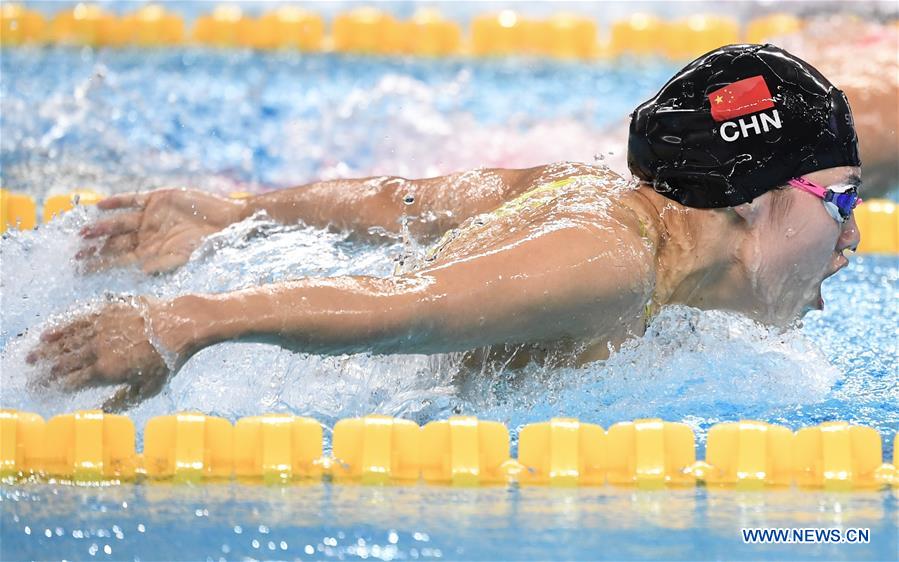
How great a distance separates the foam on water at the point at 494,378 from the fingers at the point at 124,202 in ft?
0.53

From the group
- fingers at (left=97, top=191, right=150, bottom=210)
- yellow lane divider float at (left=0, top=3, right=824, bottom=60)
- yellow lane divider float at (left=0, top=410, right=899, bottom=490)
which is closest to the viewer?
yellow lane divider float at (left=0, top=410, right=899, bottom=490)

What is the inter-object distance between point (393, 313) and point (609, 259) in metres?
0.39

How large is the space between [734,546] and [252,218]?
1415mm

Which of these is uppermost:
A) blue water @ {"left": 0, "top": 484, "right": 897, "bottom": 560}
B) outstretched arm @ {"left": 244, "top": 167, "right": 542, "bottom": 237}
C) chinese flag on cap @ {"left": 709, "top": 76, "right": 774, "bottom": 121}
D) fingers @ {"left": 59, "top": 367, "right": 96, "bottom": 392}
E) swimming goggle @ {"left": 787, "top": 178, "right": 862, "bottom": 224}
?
chinese flag on cap @ {"left": 709, "top": 76, "right": 774, "bottom": 121}

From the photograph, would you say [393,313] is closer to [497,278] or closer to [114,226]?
[497,278]

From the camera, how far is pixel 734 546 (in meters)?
1.95

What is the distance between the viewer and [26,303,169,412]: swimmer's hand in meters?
1.90

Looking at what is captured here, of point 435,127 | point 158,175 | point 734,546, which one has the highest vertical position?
point 435,127

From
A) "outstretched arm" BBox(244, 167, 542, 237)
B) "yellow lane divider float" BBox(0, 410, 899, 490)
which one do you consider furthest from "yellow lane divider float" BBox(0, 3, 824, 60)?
"yellow lane divider float" BBox(0, 410, 899, 490)

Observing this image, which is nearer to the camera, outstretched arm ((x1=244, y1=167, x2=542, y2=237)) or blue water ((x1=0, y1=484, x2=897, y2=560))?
blue water ((x1=0, y1=484, x2=897, y2=560))

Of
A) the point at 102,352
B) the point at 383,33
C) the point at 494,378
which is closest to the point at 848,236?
the point at 494,378

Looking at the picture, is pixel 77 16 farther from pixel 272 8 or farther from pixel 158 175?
pixel 158 175

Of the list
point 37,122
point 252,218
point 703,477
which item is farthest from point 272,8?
point 703,477

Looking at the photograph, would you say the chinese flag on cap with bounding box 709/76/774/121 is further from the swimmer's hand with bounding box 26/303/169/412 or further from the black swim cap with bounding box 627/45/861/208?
the swimmer's hand with bounding box 26/303/169/412
